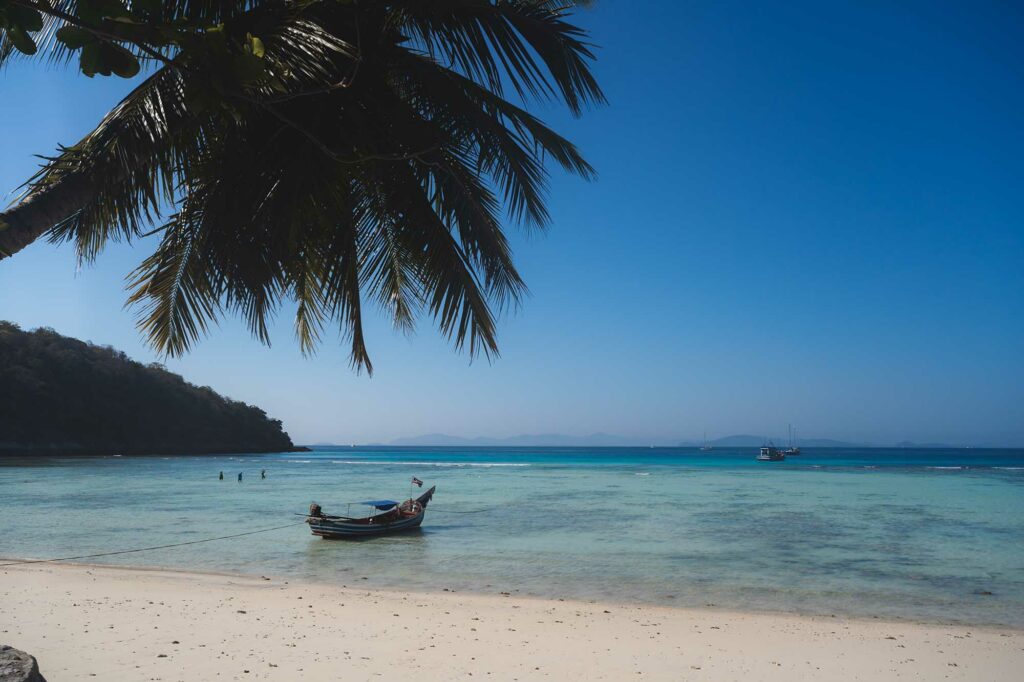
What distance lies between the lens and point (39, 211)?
258 centimetres

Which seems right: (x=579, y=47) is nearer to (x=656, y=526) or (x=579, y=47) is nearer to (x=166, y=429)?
(x=656, y=526)

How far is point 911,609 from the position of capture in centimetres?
962

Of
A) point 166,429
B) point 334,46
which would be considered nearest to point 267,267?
point 334,46

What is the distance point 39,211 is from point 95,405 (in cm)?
7227

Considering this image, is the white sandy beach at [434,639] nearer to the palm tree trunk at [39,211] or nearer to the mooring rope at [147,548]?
the mooring rope at [147,548]

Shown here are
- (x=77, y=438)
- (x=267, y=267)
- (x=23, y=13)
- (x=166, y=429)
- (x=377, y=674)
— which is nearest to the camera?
(x=23, y=13)

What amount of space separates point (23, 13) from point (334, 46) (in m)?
2.31

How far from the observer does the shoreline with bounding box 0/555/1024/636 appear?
347 inches

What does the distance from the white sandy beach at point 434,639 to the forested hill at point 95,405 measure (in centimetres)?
4729

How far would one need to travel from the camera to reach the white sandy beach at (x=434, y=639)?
5859mm

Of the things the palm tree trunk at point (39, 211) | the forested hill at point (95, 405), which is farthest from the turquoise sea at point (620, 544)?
the forested hill at point (95, 405)

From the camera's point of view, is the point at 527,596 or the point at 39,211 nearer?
the point at 39,211

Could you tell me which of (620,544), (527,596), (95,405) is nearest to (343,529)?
(620,544)

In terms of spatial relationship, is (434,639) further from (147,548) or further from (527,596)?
(147,548)
